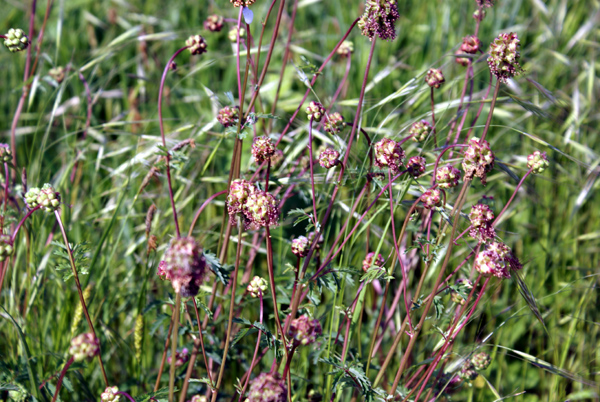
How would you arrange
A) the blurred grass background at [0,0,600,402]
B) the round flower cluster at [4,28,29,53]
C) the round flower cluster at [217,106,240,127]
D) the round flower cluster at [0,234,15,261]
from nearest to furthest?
the round flower cluster at [0,234,15,261] < the round flower cluster at [217,106,240,127] < the round flower cluster at [4,28,29,53] < the blurred grass background at [0,0,600,402]

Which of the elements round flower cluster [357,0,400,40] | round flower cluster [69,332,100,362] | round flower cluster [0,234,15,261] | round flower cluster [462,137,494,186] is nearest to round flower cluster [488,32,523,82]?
round flower cluster [462,137,494,186]

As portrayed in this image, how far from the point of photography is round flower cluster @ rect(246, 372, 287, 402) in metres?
1.30

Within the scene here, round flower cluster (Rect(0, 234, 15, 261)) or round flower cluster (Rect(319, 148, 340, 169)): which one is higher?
round flower cluster (Rect(319, 148, 340, 169))

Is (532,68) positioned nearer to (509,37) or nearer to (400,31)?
(400,31)

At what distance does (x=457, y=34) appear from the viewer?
3869 mm

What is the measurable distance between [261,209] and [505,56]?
85 centimetres

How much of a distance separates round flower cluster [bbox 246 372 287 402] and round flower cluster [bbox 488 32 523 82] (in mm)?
1085

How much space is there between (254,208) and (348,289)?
1.33 metres

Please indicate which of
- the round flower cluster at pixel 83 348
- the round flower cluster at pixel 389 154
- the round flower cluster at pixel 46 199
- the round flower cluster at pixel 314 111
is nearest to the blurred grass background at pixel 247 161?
the round flower cluster at pixel 314 111

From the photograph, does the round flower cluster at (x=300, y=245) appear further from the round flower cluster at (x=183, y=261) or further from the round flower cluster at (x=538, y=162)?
the round flower cluster at (x=538, y=162)

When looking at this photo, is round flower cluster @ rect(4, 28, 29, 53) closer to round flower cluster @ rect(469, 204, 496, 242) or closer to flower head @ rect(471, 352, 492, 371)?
round flower cluster @ rect(469, 204, 496, 242)

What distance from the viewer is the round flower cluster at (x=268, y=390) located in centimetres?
130

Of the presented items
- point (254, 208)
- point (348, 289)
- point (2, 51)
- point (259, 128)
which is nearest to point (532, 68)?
point (259, 128)

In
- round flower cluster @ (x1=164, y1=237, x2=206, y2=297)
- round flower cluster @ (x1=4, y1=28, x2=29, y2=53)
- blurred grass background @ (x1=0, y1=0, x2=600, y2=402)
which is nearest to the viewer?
round flower cluster @ (x1=164, y1=237, x2=206, y2=297)
